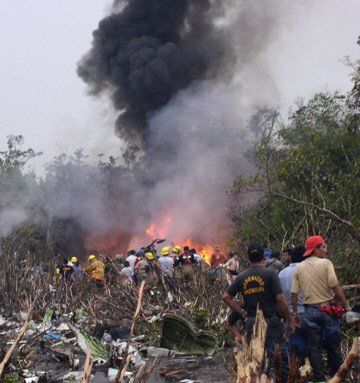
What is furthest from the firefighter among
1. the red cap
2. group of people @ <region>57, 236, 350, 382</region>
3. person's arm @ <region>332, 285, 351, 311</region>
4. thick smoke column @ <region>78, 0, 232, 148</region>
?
thick smoke column @ <region>78, 0, 232, 148</region>

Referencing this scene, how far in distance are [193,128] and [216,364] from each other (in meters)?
18.7

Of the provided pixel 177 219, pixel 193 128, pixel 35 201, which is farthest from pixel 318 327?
pixel 193 128

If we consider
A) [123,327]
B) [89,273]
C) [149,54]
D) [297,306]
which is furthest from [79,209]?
[297,306]

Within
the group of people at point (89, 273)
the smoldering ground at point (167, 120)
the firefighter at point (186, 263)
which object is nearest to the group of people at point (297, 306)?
the firefighter at point (186, 263)

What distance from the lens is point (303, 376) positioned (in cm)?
350

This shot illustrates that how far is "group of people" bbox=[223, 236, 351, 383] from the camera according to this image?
551 centimetres

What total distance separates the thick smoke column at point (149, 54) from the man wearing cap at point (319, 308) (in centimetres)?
2191

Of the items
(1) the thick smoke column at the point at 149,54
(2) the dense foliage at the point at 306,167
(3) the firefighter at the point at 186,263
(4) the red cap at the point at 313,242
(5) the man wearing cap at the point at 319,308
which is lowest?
(5) the man wearing cap at the point at 319,308

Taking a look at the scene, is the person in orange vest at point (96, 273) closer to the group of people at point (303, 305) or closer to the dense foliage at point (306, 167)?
the dense foliage at point (306, 167)

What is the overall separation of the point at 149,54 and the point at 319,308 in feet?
76.1

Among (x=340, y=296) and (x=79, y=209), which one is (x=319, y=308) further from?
(x=79, y=209)

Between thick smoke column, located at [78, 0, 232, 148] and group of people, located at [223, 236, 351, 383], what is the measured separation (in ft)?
71.8

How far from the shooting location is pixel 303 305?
19.2 feet

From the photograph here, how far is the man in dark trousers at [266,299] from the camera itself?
5.48 m
